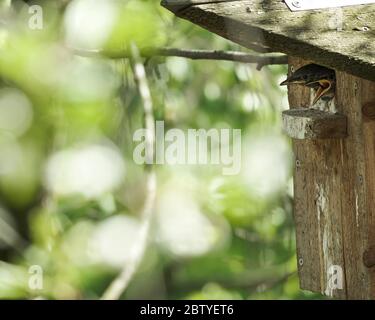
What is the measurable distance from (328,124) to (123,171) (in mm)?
1704

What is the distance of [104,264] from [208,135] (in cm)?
67

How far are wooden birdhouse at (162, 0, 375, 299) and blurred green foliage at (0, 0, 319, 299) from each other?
1251 mm

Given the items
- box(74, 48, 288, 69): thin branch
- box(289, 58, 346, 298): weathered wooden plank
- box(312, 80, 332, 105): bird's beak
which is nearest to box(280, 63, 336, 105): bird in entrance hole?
box(312, 80, 332, 105): bird's beak

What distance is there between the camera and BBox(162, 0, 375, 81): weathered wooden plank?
6.78 feet

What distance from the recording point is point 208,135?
3.94 m

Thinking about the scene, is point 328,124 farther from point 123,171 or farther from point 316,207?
point 123,171

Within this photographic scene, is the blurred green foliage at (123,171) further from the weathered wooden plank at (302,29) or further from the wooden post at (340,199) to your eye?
the weathered wooden plank at (302,29)

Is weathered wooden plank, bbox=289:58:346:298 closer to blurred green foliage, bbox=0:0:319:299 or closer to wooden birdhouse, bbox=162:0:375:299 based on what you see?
wooden birdhouse, bbox=162:0:375:299

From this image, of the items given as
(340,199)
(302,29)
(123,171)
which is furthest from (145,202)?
(302,29)

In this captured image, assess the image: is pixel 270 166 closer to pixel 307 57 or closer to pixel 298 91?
pixel 298 91

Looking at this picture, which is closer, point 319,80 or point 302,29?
point 302,29

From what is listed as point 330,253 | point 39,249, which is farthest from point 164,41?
point 330,253

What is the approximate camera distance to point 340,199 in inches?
93.4

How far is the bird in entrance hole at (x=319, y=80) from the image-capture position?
238 centimetres
